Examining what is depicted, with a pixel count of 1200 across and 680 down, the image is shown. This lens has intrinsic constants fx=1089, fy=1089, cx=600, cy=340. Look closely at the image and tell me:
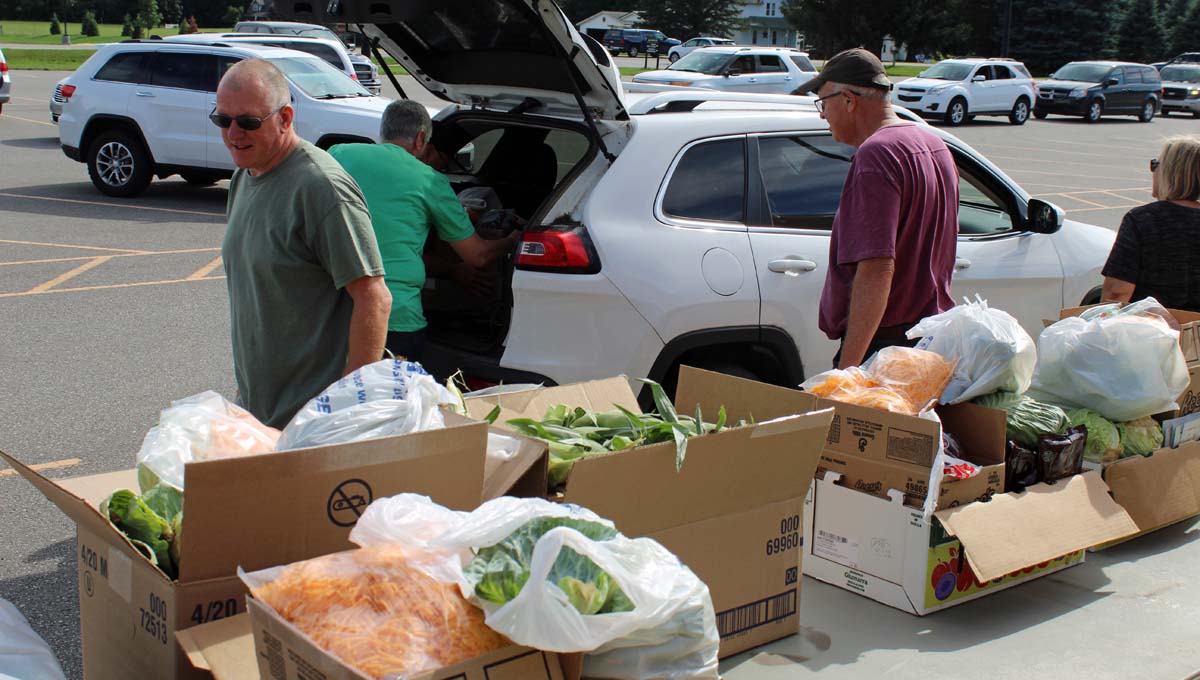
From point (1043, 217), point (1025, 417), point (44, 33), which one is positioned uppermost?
point (44, 33)

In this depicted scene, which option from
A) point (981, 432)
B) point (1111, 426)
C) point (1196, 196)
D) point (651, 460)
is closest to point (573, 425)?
point (651, 460)

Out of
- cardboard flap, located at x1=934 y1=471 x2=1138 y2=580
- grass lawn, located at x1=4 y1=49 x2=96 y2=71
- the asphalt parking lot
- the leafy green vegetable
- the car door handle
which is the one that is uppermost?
grass lawn, located at x1=4 y1=49 x2=96 y2=71

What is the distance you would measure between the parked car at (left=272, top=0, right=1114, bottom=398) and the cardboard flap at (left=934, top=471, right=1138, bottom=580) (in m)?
1.39

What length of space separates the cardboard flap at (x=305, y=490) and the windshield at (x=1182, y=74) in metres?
42.0

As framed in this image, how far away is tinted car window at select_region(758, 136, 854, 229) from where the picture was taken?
16.0ft

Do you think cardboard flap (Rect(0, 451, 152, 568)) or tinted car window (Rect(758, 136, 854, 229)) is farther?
tinted car window (Rect(758, 136, 854, 229))

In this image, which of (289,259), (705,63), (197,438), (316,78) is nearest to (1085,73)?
(705,63)

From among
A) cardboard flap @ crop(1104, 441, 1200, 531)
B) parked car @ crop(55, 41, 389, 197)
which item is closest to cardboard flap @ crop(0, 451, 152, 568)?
cardboard flap @ crop(1104, 441, 1200, 531)

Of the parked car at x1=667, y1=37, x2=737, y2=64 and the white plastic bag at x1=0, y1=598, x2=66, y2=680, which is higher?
the parked car at x1=667, y1=37, x2=737, y2=64

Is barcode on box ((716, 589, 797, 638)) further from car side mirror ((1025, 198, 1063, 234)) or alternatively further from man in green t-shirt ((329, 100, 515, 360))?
car side mirror ((1025, 198, 1063, 234))

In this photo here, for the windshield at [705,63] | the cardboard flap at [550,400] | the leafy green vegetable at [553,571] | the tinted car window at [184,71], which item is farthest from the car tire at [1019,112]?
the leafy green vegetable at [553,571]

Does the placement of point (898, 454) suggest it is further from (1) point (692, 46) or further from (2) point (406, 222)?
(1) point (692, 46)

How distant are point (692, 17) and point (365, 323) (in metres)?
64.5

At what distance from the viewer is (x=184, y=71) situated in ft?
44.1
